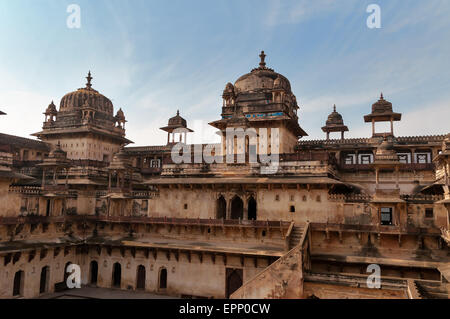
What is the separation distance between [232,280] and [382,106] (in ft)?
71.1

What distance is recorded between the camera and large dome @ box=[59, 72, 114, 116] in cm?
4166

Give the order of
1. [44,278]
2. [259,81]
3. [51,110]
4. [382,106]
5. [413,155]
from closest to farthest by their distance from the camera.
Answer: [44,278], [413,155], [259,81], [382,106], [51,110]

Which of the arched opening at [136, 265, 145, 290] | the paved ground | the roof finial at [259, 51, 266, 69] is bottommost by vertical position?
the paved ground

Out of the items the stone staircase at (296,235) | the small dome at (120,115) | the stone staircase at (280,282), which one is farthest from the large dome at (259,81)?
the stone staircase at (280,282)

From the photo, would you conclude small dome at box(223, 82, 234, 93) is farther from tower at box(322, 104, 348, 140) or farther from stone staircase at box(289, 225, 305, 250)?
stone staircase at box(289, 225, 305, 250)

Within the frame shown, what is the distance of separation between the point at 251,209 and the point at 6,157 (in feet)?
60.2

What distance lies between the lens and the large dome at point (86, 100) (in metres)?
41.7

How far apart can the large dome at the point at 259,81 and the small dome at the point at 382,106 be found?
8.30m

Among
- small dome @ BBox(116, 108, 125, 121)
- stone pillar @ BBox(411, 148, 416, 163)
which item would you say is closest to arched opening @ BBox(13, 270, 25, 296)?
small dome @ BBox(116, 108, 125, 121)

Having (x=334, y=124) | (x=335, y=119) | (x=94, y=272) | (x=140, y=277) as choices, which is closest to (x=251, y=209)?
(x=140, y=277)

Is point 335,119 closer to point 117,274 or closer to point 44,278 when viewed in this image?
point 117,274

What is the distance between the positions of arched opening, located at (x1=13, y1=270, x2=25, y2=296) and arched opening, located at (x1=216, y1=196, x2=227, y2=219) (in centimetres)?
1383

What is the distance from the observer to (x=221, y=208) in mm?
29594

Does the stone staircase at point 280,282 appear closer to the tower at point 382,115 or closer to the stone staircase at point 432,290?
the stone staircase at point 432,290
